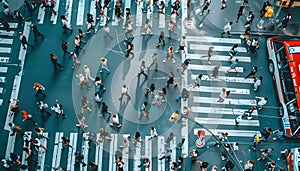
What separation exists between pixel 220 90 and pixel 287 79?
4.42 m

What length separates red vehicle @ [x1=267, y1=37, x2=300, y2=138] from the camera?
77.7 ft

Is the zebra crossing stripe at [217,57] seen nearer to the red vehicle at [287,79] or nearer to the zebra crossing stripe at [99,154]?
the red vehicle at [287,79]

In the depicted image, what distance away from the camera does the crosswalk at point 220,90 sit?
24594mm

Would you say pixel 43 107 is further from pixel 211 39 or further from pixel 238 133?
pixel 211 39

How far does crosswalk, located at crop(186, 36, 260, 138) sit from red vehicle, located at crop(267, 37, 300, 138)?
5.73 ft

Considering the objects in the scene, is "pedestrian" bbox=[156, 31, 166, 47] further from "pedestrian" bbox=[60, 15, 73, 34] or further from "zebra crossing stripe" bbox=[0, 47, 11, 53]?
"zebra crossing stripe" bbox=[0, 47, 11, 53]

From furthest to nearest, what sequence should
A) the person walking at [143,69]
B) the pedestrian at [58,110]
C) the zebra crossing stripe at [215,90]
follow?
the zebra crossing stripe at [215,90]
the person walking at [143,69]
the pedestrian at [58,110]

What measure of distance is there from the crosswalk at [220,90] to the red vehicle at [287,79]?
175cm

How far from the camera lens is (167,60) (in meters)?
26.4

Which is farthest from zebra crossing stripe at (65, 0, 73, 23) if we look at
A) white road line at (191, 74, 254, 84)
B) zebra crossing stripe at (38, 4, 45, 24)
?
white road line at (191, 74, 254, 84)

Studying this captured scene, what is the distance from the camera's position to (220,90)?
25.7 meters

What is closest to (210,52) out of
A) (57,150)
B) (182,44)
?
(182,44)

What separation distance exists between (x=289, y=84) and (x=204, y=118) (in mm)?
5966

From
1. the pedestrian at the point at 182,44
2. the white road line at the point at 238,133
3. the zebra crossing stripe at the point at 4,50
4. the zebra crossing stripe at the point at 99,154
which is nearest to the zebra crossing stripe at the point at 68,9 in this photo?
the zebra crossing stripe at the point at 4,50
